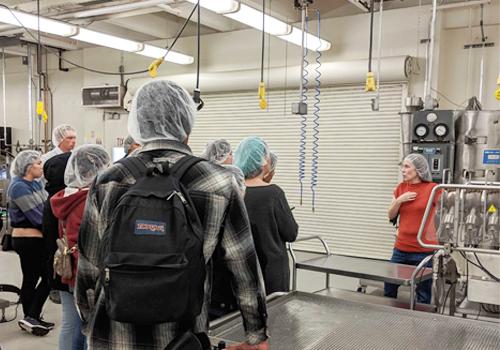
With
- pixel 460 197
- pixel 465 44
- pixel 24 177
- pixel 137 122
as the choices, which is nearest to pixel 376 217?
pixel 465 44

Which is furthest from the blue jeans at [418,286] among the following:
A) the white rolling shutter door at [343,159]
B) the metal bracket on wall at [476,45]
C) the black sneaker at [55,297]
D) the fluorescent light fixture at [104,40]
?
the fluorescent light fixture at [104,40]

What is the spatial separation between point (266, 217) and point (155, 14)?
5.74 metres

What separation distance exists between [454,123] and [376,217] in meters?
1.73

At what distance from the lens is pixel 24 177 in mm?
3631

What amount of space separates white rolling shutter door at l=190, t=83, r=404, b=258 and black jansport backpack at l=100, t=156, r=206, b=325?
4.99 meters

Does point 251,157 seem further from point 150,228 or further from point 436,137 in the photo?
point 436,137

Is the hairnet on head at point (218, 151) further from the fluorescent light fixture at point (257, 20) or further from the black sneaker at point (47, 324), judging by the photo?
the black sneaker at point (47, 324)

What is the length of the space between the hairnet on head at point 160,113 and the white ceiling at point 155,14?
10.8 feet

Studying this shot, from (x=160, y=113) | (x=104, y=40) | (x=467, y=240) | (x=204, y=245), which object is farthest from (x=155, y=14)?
(x=204, y=245)

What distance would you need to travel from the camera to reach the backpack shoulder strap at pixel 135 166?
1305 millimetres

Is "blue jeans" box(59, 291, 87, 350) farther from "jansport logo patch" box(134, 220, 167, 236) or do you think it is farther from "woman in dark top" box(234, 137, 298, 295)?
"jansport logo patch" box(134, 220, 167, 236)

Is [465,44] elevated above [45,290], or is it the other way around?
[465,44]

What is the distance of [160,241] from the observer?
3.84ft

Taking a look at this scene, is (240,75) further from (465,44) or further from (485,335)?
(485,335)
